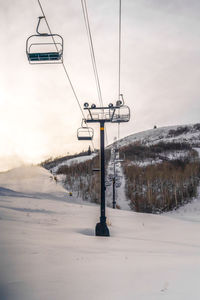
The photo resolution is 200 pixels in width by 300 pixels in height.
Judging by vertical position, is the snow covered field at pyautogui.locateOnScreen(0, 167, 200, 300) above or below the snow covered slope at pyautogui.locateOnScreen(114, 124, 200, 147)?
below

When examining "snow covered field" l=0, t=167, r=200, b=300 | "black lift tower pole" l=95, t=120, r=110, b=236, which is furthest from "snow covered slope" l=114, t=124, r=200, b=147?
"snow covered field" l=0, t=167, r=200, b=300

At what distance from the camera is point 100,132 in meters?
12.0

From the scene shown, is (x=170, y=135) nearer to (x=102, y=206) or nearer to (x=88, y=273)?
(x=102, y=206)

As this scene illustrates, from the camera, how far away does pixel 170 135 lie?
89.9 meters

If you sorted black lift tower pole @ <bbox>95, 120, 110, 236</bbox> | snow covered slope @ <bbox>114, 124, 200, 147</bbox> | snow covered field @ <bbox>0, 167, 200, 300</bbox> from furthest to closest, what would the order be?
snow covered slope @ <bbox>114, 124, 200, 147</bbox>, black lift tower pole @ <bbox>95, 120, 110, 236</bbox>, snow covered field @ <bbox>0, 167, 200, 300</bbox>

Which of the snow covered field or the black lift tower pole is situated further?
the black lift tower pole

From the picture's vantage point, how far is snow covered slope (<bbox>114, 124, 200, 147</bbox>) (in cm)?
8044

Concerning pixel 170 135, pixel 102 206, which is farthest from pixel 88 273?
pixel 170 135

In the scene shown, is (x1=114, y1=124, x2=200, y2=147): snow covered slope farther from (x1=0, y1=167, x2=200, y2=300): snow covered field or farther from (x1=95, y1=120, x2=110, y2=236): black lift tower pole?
(x1=0, y1=167, x2=200, y2=300): snow covered field

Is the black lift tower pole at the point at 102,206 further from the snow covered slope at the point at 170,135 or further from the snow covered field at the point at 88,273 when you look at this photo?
the snow covered slope at the point at 170,135

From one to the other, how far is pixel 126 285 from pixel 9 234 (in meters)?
5.50

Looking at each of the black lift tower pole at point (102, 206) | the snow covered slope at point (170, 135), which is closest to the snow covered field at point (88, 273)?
the black lift tower pole at point (102, 206)

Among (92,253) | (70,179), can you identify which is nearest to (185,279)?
(92,253)

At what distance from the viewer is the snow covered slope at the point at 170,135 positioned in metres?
80.4
